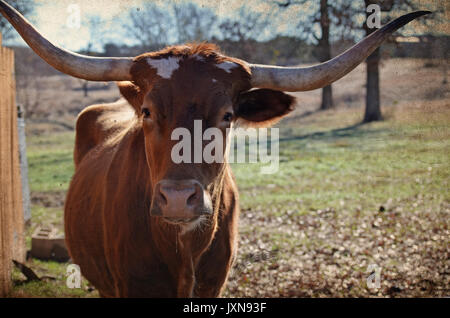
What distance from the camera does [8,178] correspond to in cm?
464

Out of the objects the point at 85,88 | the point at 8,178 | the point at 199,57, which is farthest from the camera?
the point at 85,88

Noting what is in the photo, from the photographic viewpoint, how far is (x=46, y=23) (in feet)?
15.3

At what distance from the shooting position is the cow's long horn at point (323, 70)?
281 centimetres

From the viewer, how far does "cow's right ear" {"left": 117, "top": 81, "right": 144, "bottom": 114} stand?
326 centimetres

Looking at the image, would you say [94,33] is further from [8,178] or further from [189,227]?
[189,227]

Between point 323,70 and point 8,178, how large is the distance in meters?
3.65

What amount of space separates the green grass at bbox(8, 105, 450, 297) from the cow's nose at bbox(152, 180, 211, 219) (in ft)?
9.69

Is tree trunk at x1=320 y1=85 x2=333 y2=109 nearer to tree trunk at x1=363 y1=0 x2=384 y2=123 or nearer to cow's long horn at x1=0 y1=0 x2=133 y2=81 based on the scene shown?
tree trunk at x1=363 y1=0 x2=384 y2=123

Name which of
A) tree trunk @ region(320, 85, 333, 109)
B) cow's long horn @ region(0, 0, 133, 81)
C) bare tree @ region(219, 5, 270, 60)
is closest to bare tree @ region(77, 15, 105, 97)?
bare tree @ region(219, 5, 270, 60)

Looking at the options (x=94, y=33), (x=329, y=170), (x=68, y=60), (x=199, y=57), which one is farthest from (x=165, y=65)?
(x=329, y=170)

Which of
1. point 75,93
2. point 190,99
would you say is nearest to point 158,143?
point 190,99
